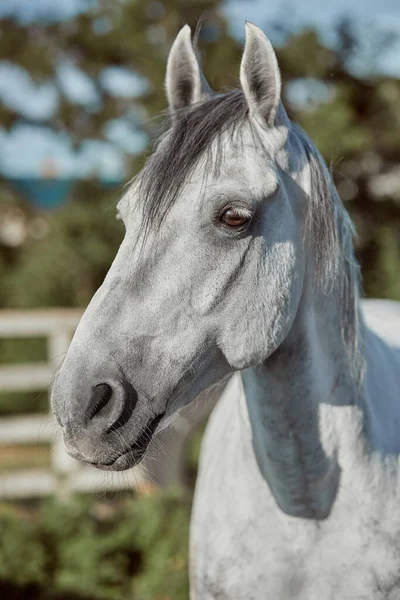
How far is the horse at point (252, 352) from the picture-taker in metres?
1.67

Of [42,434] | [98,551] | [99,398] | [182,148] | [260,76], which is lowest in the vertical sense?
[98,551]

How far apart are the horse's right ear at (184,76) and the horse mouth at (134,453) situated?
96 centimetres

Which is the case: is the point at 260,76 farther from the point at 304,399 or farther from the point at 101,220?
the point at 101,220

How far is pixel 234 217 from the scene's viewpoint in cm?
173

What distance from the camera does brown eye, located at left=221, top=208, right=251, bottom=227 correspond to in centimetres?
172

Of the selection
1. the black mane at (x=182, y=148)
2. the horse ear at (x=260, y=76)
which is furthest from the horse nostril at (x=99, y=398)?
the horse ear at (x=260, y=76)

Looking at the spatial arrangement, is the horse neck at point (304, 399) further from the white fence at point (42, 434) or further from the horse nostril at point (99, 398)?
the white fence at point (42, 434)

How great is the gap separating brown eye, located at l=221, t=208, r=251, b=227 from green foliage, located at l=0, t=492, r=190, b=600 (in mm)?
3001

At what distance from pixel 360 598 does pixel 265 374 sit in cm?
70

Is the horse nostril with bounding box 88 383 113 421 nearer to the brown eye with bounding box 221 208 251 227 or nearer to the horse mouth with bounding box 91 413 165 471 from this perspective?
the horse mouth with bounding box 91 413 165 471

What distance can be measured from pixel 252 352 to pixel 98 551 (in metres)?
3.10

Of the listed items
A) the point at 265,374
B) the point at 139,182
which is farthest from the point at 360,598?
the point at 139,182

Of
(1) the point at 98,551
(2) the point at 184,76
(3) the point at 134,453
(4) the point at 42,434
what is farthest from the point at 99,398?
(4) the point at 42,434

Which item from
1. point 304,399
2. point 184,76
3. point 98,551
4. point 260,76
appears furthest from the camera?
point 98,551
